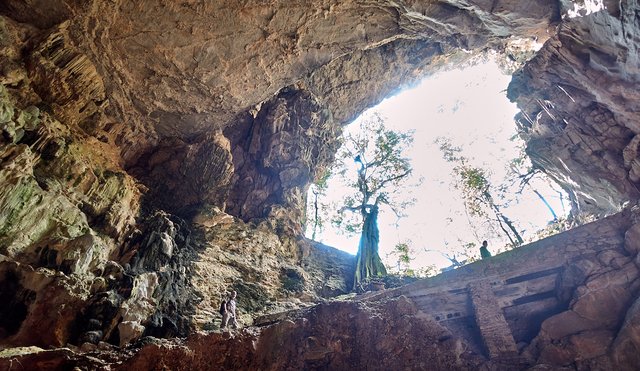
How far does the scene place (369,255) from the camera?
1989 cm

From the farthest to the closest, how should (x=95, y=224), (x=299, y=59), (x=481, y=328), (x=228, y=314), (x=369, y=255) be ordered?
Answer: (x=369, y=255), (x=299, y=59), (x=95, y=224), (x=228, y=314), (x=481, y=328)

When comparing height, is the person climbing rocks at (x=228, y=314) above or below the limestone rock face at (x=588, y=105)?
below

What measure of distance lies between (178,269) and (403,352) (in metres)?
8.66

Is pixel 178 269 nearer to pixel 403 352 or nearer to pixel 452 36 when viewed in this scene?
pixel 403 352

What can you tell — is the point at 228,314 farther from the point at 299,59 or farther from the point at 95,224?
the point at 299,59

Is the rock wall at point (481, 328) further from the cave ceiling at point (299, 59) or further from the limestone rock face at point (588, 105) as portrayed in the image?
the cave ceiling at point (299, 59)

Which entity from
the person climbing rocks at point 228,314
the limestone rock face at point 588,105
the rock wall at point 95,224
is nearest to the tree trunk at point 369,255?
the rock wall at point 95,224

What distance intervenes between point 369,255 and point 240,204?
731cm

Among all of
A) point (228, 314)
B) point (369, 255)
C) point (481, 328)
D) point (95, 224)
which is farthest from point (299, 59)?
point (481, 328)

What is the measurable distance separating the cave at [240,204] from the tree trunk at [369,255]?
109cm

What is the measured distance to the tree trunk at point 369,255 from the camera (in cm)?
1889

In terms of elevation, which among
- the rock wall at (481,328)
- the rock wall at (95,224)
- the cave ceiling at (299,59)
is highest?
the cave ceiling at (299,59)

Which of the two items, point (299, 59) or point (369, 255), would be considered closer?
point (299, 59)

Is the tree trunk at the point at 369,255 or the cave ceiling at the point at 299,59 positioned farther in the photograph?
the tree trunk at the point at 369,255
